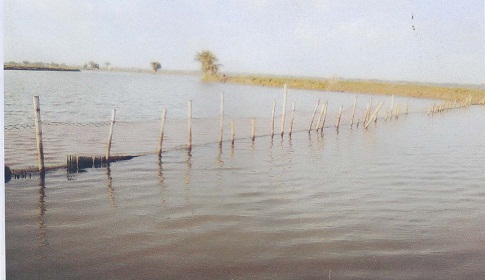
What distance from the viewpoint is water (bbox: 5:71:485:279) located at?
527 centimetres

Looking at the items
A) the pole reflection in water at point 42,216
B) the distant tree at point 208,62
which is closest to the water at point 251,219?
the pole reflection in water at point 42,216

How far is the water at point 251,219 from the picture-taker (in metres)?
5.27

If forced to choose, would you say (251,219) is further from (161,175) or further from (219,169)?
(219,169)

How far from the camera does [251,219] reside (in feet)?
22.6

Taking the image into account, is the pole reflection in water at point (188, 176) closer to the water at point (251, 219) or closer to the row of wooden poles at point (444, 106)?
the water at point (251, 219)

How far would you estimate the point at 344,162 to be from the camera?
1213cm

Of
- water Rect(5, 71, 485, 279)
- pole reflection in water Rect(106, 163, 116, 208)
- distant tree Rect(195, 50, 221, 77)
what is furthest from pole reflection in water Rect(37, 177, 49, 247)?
distant tree Rect(195, 50, 221, 77)

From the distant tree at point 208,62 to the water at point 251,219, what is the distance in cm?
7012

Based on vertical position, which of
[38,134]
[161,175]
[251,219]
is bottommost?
[161,175]

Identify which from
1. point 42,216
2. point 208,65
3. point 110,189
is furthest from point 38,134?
point 208,65

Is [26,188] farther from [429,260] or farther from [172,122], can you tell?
[172,122]

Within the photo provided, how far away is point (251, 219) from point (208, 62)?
257 ft

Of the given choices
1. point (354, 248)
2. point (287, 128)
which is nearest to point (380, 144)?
point (287, 128)

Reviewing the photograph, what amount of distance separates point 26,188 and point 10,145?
6.19 metres
